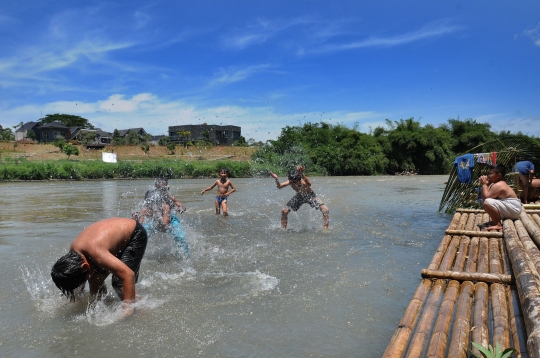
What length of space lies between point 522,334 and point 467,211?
20.2 ft

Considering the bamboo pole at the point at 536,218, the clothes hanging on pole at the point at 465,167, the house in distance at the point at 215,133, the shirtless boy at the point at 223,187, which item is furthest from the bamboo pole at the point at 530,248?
the house in distance at the point at 215,133

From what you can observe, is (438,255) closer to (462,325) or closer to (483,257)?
(483,257)

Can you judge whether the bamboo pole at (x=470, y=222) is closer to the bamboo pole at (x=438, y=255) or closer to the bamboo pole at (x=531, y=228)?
the bamboo pole at (x=531, y=228)

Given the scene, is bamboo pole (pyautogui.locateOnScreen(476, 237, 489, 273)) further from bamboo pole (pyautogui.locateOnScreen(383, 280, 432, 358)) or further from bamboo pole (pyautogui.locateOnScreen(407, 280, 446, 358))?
bamboo pole (pyautogui.locateOnScreen(383, 280, 432, 358))

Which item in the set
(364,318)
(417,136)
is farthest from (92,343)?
(417,136)

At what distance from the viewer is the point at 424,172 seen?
4766 cm

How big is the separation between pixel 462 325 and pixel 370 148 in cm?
4405

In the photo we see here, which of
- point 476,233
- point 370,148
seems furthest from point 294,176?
point 370,148

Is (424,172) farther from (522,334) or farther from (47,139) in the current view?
(47,139)

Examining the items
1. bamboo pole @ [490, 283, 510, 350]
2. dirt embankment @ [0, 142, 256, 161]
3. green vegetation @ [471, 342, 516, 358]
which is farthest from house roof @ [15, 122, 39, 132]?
green vegetation @ [471, 342, 516, 358]

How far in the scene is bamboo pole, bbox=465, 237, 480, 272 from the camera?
14.5 feet

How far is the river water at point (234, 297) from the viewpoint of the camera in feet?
11.7

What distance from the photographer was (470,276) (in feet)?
12.9

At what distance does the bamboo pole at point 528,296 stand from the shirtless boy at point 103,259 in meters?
2.96
